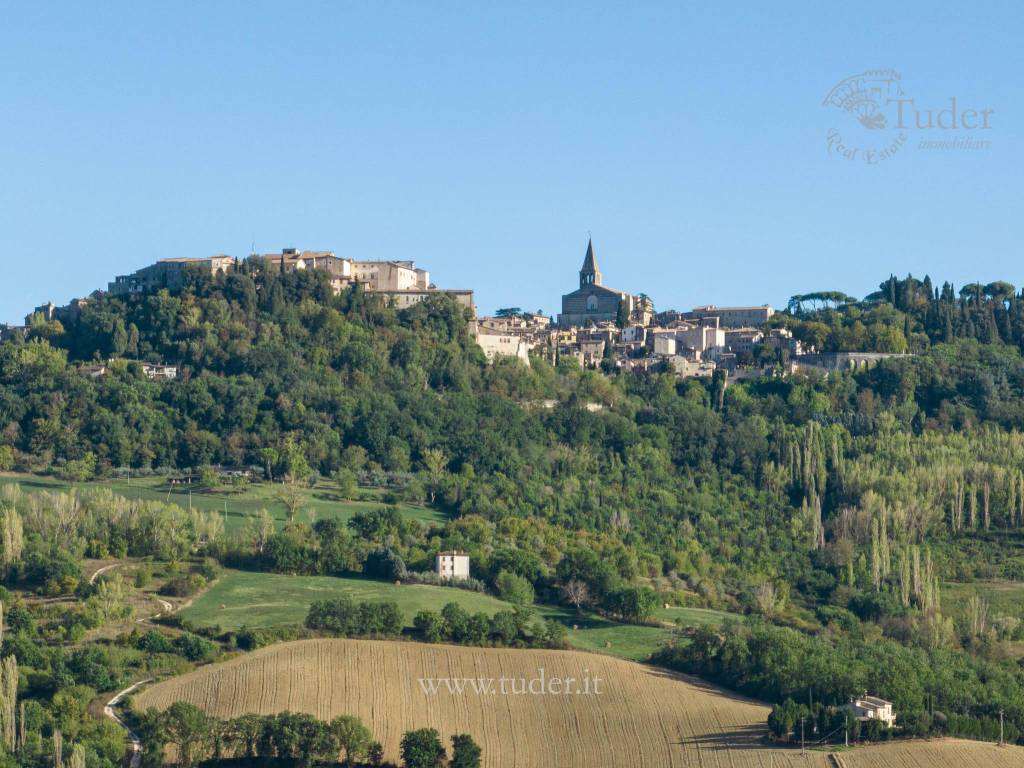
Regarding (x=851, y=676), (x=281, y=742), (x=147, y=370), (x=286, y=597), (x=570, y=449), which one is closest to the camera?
(x=281, y=742)

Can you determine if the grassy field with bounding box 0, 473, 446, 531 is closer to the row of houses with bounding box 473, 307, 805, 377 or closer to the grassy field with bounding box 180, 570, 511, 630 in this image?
the grassy field with bounding box 180, 570, 511, 630

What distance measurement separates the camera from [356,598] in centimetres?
7681

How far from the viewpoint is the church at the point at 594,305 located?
145 m

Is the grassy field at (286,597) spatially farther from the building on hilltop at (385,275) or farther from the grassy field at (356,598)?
the building on hilltop at (385,275)

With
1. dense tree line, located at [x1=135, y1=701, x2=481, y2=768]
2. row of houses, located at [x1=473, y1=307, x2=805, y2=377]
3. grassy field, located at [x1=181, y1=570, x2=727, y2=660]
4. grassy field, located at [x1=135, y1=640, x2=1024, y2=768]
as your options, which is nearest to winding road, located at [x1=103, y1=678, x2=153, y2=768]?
dense tree line, located at [x1=135, y1=701, x2=481, y2=768]

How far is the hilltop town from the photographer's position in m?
122

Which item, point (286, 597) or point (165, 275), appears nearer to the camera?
point (286, 597)

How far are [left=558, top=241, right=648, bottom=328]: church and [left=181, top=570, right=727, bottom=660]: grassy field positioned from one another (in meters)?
63.5

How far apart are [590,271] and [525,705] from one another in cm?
9358

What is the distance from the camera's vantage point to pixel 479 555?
3314 inches
